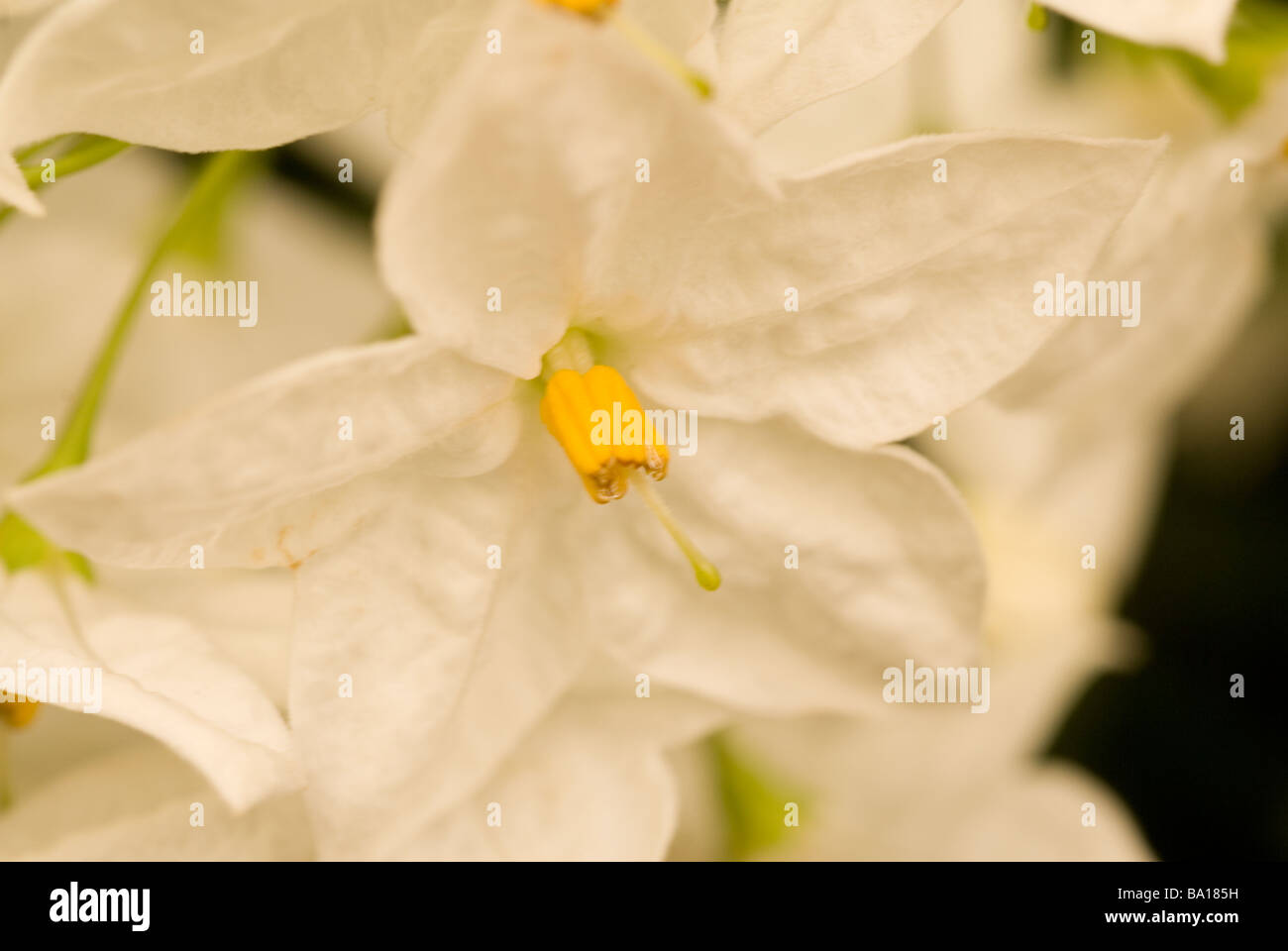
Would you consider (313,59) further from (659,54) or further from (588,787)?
(588,787)

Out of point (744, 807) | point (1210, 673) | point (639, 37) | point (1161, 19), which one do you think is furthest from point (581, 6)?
point (1210, 673)

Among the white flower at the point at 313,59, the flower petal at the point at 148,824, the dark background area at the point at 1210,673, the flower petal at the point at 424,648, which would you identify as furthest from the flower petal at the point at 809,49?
the dark background area at the point at 1210,673

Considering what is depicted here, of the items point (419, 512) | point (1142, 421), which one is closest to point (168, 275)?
point (419, 512)

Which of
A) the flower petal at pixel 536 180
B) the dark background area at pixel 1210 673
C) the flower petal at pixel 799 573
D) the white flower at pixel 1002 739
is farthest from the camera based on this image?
the dark background area at pixel 1210 673

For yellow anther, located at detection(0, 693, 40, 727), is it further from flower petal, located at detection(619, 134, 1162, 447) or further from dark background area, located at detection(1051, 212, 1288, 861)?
dark background area, located at detection(1051, 212, 1288, 861)

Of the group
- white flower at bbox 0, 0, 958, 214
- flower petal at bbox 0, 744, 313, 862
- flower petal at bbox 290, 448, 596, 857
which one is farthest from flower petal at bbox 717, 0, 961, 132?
flower petal at bbox 0, 744, 313, 862

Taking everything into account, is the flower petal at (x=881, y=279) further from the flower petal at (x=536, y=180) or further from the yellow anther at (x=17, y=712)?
the yellow anther at (x=17, y=712)
